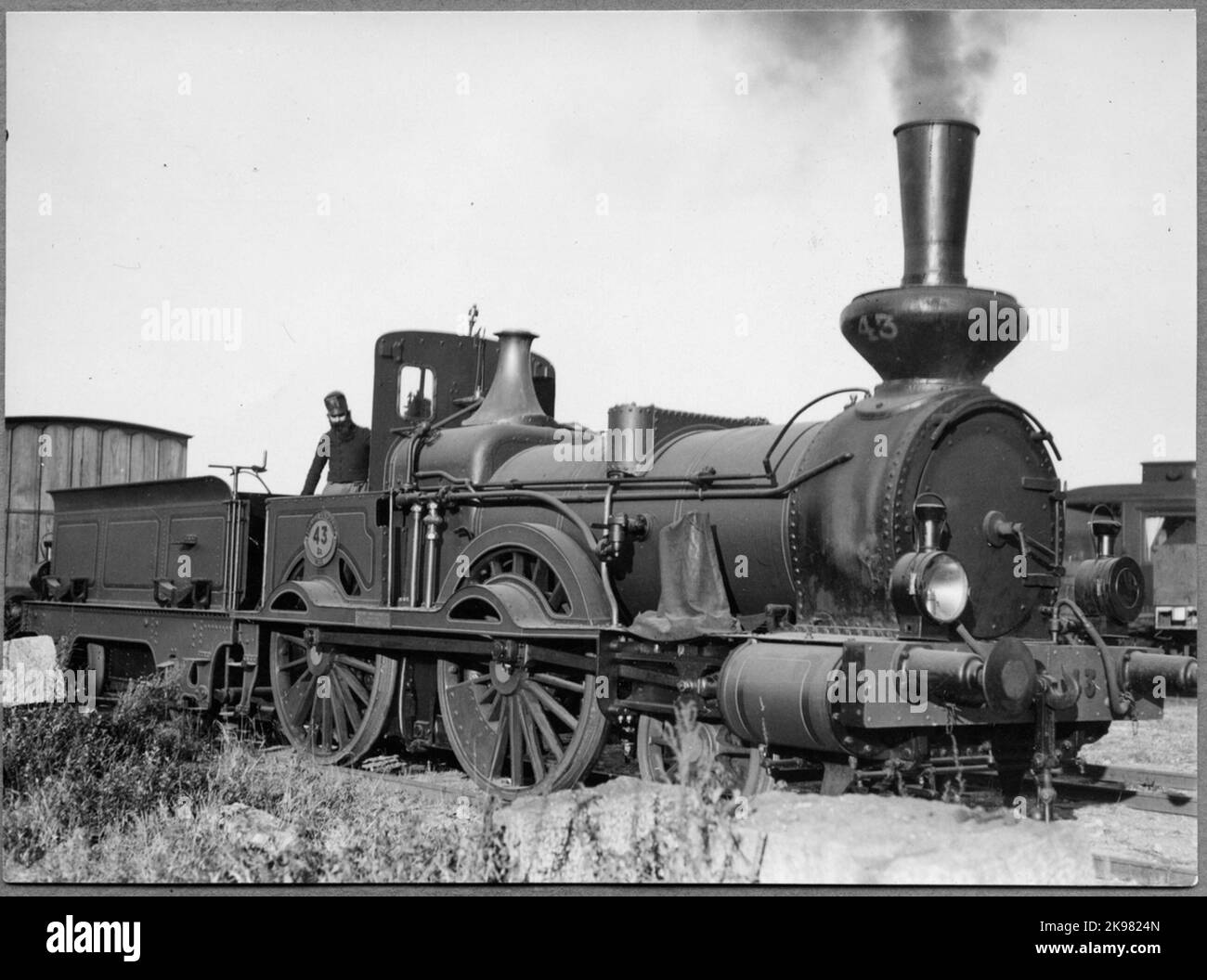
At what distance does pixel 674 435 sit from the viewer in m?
8.37

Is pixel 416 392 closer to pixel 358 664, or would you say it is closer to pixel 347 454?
pixel 347 454

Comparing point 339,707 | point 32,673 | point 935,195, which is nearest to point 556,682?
point 339,707

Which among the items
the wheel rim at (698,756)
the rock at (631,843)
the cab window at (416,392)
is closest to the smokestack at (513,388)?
the cab window at (416,392)

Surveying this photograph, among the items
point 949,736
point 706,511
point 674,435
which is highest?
point 674,435

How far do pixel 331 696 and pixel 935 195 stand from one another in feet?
18.2

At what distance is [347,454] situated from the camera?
34.3ft

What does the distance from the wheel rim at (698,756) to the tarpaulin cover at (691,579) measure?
0.58 m

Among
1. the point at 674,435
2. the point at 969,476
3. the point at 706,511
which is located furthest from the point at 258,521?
the point at 969,476

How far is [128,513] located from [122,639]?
1.24 meters

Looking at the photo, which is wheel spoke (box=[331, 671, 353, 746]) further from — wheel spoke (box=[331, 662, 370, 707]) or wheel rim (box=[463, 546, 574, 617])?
wheel rim (box=[463, 546, 574, 617])

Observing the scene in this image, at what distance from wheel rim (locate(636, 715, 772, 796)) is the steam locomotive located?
0.06 ft

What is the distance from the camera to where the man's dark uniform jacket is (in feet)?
34.2

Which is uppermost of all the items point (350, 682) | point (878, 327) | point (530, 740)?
point (878, 327)
